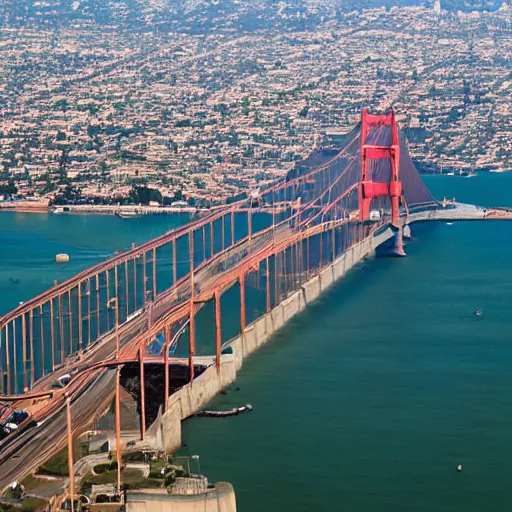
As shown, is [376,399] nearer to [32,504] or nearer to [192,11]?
[32,504]

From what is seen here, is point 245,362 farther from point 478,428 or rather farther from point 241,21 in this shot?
point 241,21

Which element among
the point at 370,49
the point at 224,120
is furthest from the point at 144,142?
the point at 370,49

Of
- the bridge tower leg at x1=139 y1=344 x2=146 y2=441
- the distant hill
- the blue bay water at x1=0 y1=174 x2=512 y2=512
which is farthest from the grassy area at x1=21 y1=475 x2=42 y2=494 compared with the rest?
the distant hill

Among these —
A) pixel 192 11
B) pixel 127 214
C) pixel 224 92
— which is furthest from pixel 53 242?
pixel 192 11

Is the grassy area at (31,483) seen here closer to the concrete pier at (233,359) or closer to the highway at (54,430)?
the highway at (54,430)

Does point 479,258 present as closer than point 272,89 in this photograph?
Yes

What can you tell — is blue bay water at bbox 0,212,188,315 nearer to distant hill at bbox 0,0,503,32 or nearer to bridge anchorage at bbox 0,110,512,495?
bridge anchorage at bbox 0,110,512,495
